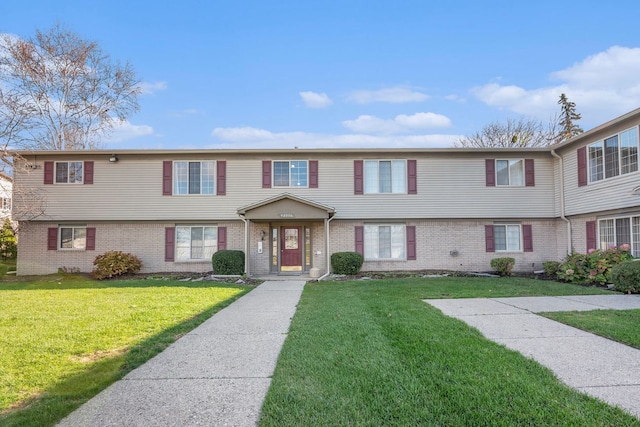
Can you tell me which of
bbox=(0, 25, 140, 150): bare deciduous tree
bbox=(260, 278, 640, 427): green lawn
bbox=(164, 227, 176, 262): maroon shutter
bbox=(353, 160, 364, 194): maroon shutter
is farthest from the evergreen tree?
bbox=(0, 25, 140, 150): bare deciduous tree

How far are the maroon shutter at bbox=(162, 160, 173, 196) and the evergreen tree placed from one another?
1040 inches

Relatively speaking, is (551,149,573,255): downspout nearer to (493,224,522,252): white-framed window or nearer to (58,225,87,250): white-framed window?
(493,224,522,252): white-framed window

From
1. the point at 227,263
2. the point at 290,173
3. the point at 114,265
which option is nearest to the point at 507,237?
the point at 290,173

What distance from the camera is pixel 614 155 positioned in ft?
37.0

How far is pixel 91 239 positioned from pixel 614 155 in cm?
1847

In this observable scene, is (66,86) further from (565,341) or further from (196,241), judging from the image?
(565,341)

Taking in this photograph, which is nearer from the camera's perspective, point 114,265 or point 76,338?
point 76,338

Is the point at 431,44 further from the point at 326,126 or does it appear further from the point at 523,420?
the point at 523,420

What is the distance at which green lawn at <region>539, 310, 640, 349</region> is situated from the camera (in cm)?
Answer: 475

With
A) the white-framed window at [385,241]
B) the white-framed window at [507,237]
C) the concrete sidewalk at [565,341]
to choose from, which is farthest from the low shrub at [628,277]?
the white-framed window at [385,241]

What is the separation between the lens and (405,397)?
9.68 feet

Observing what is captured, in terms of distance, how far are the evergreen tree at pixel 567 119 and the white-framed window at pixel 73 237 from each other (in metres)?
29.9

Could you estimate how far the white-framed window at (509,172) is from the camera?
1444 cm

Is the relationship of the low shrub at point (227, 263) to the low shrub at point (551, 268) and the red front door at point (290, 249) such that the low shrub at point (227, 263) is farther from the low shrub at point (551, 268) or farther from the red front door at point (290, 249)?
the low shrub at point (551, 268)
